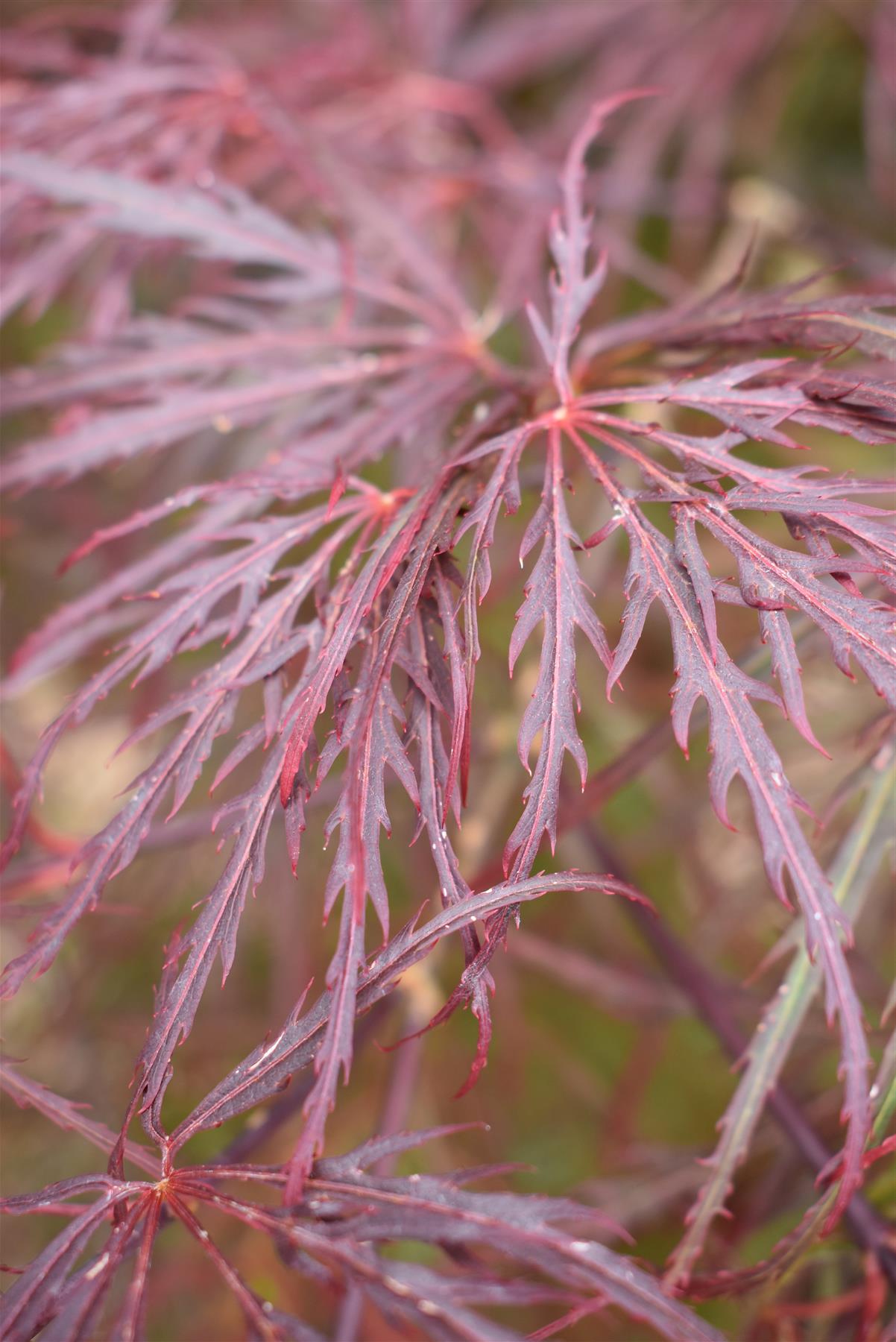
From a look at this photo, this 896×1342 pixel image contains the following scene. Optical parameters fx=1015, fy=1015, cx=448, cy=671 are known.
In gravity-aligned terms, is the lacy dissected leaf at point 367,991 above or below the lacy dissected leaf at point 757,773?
below

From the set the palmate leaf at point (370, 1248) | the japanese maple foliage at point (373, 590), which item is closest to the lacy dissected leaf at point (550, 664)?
the japanese maple foliage at point (373, 590)

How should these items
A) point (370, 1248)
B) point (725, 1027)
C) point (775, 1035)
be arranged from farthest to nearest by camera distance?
point (725, 1027) < point (775, 1035) < point (370, 1248)

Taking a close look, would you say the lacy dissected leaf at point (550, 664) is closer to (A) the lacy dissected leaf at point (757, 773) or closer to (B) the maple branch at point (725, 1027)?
(A) the lacy dissected leaf at point (757, 773)

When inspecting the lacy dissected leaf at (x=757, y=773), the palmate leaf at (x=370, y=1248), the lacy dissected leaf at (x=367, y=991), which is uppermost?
the lacy dissected leaf at (x=757, y=773)

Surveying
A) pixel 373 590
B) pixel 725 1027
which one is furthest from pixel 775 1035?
pixel 373 590

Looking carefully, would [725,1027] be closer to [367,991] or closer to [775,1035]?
[775,1035]

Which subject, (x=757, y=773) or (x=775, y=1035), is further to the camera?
(x=775, y=1035)

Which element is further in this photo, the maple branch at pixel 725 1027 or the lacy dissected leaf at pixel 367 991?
the maple branch at pixel 725 1027

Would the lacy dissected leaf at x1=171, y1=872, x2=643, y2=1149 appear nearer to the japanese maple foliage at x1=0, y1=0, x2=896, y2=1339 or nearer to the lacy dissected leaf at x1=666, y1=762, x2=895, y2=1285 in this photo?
the japanese maple foliage at x1=0, y1=0, x2=896, y2=1339
